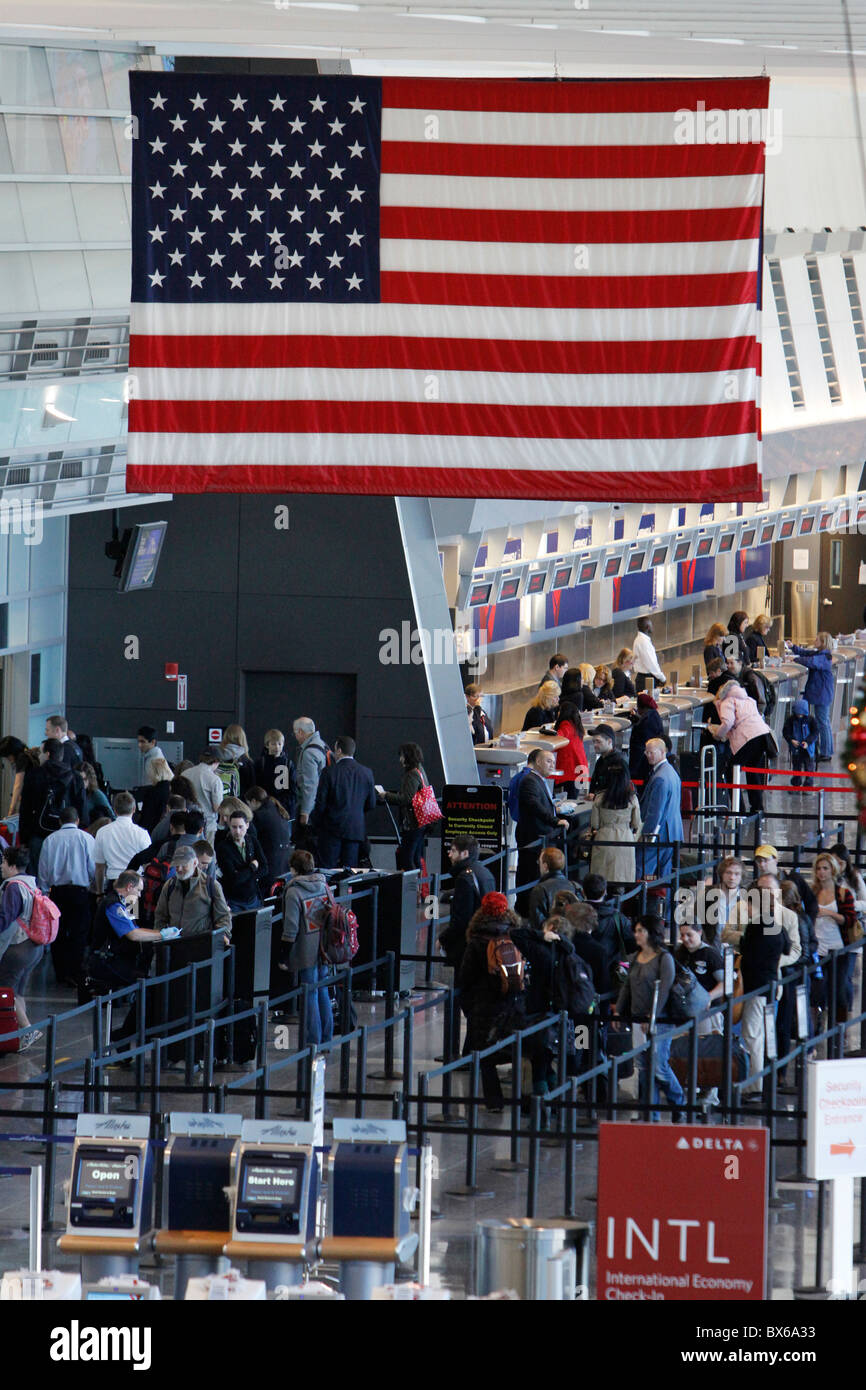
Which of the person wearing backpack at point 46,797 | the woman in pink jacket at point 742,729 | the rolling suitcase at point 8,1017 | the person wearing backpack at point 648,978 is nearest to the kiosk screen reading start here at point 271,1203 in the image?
the person wearing backpack at point 648,978

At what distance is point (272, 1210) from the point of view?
8734 mm

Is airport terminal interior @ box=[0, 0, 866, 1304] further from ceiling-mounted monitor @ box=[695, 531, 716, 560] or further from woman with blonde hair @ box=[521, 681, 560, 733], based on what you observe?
ceiling-mounted monitor @ box=[695, 531, 716, 560]

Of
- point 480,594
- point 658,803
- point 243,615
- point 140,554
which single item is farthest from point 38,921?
point 480,594

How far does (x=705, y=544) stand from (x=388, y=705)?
11.8 m

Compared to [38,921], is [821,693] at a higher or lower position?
higher

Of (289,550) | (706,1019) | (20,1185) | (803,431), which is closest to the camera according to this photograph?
(20,1185)

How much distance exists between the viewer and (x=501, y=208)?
8789 millimetres

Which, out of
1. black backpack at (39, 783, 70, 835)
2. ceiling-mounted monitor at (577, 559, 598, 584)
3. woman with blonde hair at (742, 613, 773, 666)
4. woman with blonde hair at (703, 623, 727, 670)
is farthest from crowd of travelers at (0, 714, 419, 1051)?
woman with blonde hair at (742, 613, 773, 666)

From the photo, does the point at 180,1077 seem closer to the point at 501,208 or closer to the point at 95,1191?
the point at 95,1191

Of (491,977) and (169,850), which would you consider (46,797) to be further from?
(491,977)

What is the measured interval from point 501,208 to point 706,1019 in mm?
6447


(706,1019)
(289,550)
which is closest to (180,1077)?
(706,1019)

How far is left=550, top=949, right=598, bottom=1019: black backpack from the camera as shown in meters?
12.9

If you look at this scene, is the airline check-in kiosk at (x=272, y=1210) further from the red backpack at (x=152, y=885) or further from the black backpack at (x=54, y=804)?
the black backpack at (x=54, y=804)
